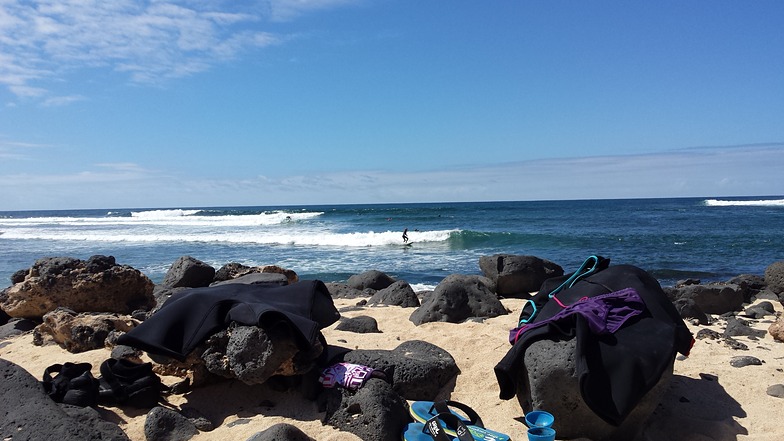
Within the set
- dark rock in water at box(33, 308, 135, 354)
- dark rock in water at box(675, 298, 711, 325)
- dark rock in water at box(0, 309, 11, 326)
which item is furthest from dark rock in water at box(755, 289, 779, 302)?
dark rock in water at box(0, 309, 11, 326)

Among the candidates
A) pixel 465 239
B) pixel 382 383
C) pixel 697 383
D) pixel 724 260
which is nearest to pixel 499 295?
pixel 697 383

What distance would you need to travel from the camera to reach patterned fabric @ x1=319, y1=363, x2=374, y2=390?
396 centimetres

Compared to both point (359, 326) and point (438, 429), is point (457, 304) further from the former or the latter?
point (438, 429)

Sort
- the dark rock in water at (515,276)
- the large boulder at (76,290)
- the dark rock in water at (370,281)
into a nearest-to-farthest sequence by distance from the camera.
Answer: the large boulder at (76,290) → the dark rock in water at (515,276) → the dark rock in water at (370,281)

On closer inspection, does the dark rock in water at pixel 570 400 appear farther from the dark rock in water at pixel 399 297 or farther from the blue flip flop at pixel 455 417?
the dark rock in water at pixel 399 297

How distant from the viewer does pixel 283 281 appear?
544cm

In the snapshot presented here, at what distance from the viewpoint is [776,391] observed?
14.2 feet

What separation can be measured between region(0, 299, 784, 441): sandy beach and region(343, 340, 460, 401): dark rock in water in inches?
5.1

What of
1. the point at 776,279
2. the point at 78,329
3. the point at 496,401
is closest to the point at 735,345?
the point at 496,401

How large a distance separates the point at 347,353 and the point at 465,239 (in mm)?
23175

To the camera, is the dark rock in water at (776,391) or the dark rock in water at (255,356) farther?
the dark rock in water at (776,391)

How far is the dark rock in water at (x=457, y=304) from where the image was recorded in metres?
7.18

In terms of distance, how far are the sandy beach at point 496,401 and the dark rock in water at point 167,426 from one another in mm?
93

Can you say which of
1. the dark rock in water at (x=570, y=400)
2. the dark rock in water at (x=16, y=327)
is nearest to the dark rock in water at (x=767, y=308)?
the dark rock in water at (x=570, y=400)
